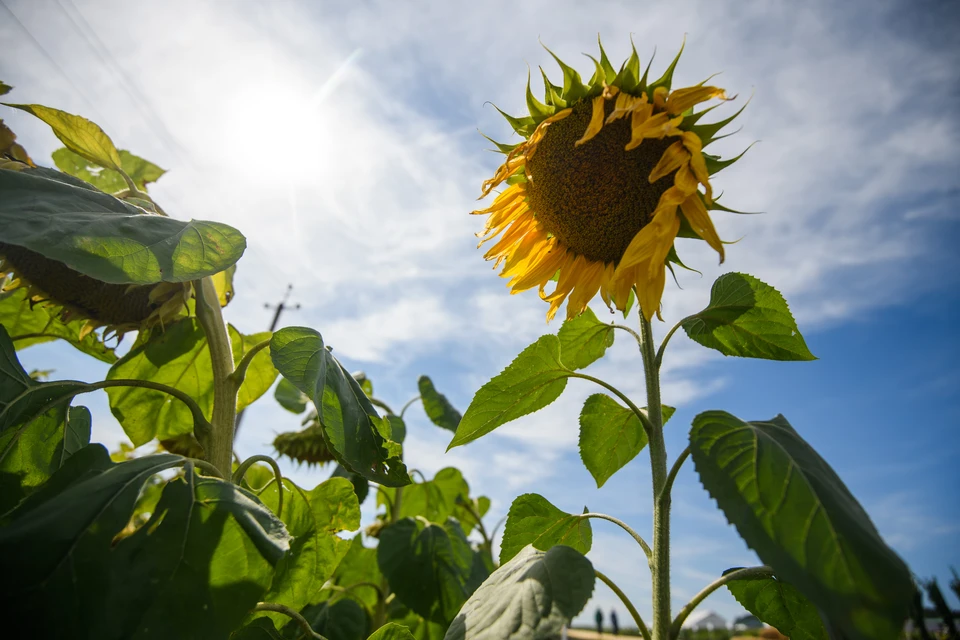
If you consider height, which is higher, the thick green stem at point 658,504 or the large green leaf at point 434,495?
the large green leaf at point 434,495

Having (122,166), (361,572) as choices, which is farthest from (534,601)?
(361,572)

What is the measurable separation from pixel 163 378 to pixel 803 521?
5.19ft

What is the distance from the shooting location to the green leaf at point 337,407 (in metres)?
1.15

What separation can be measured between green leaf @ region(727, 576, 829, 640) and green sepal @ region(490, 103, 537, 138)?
115cm

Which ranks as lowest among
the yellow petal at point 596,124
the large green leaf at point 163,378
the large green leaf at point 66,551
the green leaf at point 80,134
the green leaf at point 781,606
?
the large green leaf at point 66,551

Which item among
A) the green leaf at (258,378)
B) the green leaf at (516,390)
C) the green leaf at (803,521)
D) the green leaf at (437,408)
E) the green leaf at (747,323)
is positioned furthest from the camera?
the green leaf at (437,408)

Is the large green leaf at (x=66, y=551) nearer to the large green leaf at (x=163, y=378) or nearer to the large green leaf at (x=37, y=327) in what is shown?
the large green leaf at (x=163, y=378)

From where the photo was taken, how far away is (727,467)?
92cm

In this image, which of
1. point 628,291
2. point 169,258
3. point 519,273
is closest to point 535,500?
point 628,291

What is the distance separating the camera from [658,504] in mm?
1172

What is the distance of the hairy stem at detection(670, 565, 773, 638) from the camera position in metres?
1.10

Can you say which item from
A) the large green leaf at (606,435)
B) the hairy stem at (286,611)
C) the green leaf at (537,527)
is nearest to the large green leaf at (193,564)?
the hairy stem at (286,611)

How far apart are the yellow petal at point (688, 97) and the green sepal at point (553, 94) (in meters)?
0.26

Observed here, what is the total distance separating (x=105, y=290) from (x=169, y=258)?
1.38ft
